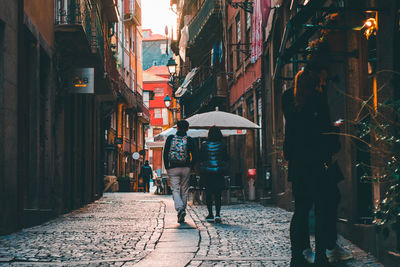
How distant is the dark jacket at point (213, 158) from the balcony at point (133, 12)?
33.4 m

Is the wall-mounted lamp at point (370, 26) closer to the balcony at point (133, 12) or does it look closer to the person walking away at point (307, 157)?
the person walking away at point (307, 157)

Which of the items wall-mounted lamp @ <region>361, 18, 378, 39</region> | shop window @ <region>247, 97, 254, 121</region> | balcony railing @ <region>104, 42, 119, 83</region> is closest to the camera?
wall-mounted lamp @ <region>361, 18, 378, 39</region>

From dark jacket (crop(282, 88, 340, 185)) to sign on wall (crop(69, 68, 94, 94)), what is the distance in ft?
33.9

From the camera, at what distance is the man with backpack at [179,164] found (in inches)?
445

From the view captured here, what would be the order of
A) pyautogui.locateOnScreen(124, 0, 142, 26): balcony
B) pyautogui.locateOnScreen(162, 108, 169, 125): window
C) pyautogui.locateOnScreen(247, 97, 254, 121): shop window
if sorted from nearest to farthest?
pyautogui.locateOnScreen(247, 97, 254, 121): shop window < pyautogui.locateOnScreen(124, 0, 142, 26): balcony < pyautogui.locateOnScreen(162, 108, 169, 125): window

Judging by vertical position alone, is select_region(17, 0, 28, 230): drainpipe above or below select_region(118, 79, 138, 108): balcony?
below

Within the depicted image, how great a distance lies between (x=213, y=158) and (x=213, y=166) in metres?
0.14

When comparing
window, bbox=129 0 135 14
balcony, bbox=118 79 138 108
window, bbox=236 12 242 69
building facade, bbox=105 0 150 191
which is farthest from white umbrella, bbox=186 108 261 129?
window, bbox=129 0 135 14

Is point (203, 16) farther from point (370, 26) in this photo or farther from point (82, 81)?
point (370, 26)

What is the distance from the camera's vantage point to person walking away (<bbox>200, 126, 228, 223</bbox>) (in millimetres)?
11609

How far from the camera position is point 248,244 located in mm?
8039

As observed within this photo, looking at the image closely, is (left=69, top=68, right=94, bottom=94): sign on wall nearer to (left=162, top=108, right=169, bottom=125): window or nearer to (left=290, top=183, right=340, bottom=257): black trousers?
(left=290, top=183, right=340, bottom=257): black trousers

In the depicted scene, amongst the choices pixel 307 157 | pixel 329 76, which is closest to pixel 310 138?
→ pixel 307 157

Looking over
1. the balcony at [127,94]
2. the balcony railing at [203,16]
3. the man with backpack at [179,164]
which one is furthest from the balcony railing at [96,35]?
the balcony at [127,94]
